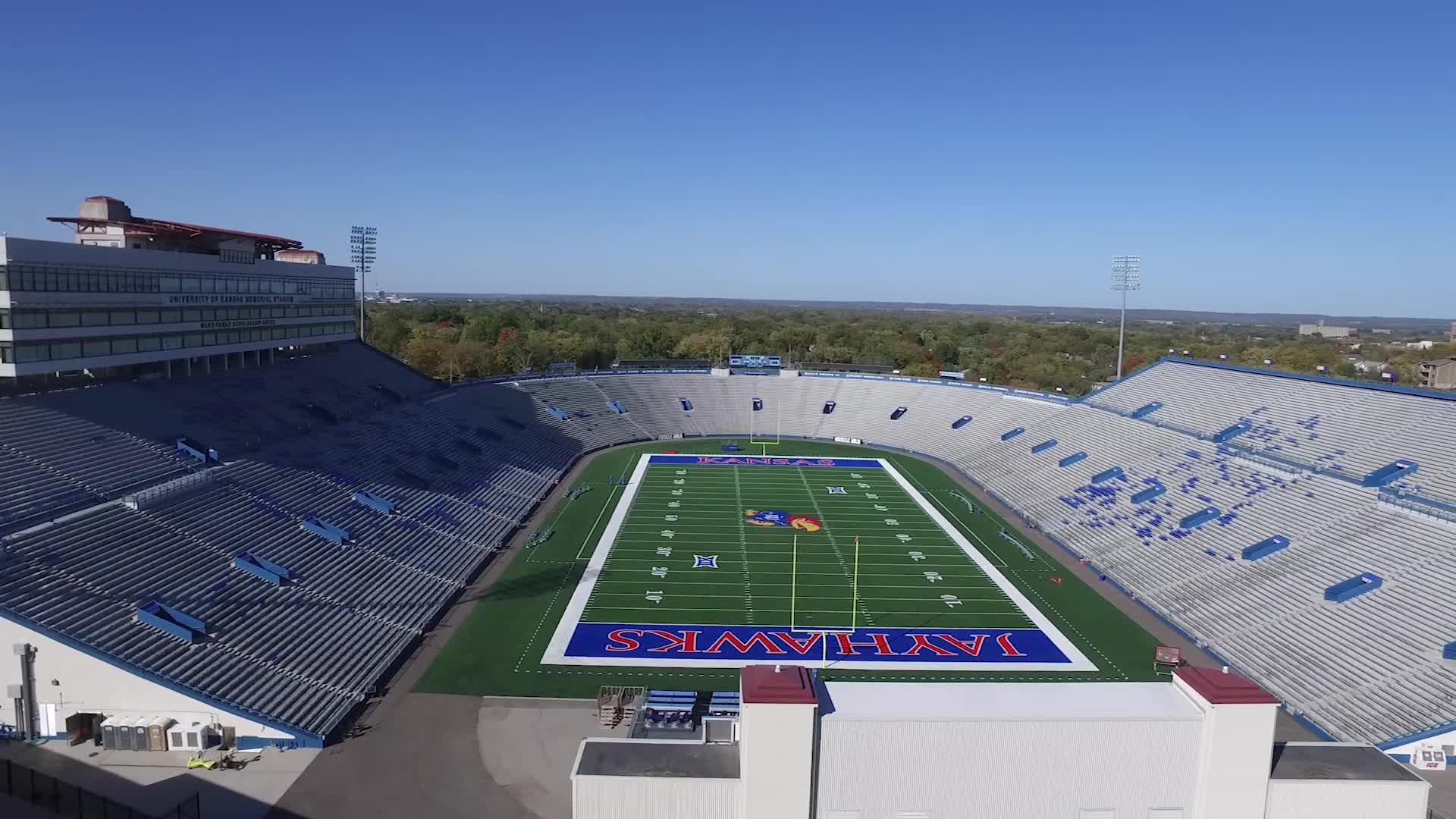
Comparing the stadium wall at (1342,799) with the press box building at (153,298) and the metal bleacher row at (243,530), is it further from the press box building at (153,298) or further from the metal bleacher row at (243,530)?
the press box building at (153,298)

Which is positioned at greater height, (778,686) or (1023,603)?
(778,686)

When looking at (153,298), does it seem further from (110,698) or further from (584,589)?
(584,589)

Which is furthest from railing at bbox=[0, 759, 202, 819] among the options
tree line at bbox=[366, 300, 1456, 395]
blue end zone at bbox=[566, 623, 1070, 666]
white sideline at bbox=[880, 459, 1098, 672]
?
tree line at bbox=[366, 300, 1456, 395]

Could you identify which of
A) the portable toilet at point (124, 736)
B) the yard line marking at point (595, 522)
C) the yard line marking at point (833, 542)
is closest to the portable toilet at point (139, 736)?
the portable toilet at point (124, 736)

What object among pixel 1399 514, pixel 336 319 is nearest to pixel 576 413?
pixel 336 319

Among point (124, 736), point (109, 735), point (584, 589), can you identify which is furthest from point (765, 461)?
point (109, 735)

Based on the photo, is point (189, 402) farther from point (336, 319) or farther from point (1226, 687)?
point (1226, 687)

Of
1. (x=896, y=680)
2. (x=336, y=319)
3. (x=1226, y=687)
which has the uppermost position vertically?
(x=336, y=319)
